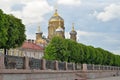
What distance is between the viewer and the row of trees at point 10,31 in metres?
44.5

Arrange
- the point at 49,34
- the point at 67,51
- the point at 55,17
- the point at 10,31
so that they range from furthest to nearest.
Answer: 1. the point at 49,34
2. the point at 55,17
3. the point at 67,51
4. the point at 10,31

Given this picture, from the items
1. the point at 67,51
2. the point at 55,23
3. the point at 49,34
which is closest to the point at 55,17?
the point at 55,23

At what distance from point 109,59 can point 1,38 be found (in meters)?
60.1

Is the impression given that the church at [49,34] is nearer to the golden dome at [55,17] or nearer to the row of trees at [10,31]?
the golden dome at [55,17]

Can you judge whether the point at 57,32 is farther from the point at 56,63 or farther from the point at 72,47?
the point at 56,63

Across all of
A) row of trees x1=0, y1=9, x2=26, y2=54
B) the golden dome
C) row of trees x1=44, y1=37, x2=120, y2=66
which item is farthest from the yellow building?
row of trees x1=0, y1=9, x2=26, y2=54

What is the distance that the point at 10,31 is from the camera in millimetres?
48000

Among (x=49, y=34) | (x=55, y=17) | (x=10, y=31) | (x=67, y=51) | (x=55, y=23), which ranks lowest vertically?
(x=67, y=51)

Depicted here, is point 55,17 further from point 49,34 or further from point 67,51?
point 67,51

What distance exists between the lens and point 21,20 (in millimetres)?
52281

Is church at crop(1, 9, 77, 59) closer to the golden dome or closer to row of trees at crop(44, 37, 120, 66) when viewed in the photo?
the golden dome

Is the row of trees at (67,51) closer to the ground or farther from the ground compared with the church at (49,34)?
closer to the ground

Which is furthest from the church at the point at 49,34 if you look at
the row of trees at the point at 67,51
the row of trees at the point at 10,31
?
the row of trees at the point at 10,31

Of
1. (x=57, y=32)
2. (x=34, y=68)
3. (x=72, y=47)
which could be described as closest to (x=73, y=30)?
(x=57, y=32)
